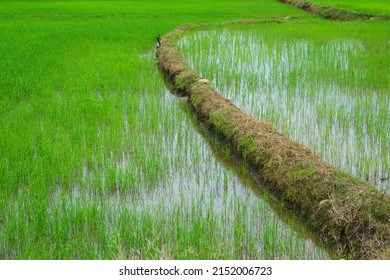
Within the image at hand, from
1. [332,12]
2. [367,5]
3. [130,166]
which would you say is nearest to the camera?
[130,166]

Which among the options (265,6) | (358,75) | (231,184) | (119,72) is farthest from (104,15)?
(231,184)

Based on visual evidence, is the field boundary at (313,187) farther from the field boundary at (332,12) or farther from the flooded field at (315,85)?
the field boundary at (332,12)

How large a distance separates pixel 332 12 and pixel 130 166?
1340 cm

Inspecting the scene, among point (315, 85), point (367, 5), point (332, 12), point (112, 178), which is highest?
point (367, 5)

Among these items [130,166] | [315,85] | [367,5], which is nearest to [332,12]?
[367,5]

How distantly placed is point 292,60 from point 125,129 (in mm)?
4136

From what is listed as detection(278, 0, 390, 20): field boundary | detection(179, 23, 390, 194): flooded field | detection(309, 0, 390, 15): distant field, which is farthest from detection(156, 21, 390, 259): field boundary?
detection(309, 0, 390, 15): distant field

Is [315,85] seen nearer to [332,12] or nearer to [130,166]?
[130,166]

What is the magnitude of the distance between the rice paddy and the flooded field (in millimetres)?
40

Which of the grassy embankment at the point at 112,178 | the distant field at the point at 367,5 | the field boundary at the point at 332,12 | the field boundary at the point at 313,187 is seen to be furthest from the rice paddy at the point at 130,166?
the distant field at the point at 367,5

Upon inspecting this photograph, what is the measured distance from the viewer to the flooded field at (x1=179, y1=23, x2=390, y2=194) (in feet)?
16.9

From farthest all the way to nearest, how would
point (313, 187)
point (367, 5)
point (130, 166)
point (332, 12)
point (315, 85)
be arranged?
point (367, 5)
point (332, 12)
point (315, 85)
point (130, 166)
point (313, 187)

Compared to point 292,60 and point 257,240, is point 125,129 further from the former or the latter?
point 292,60

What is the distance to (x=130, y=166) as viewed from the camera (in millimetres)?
4688
